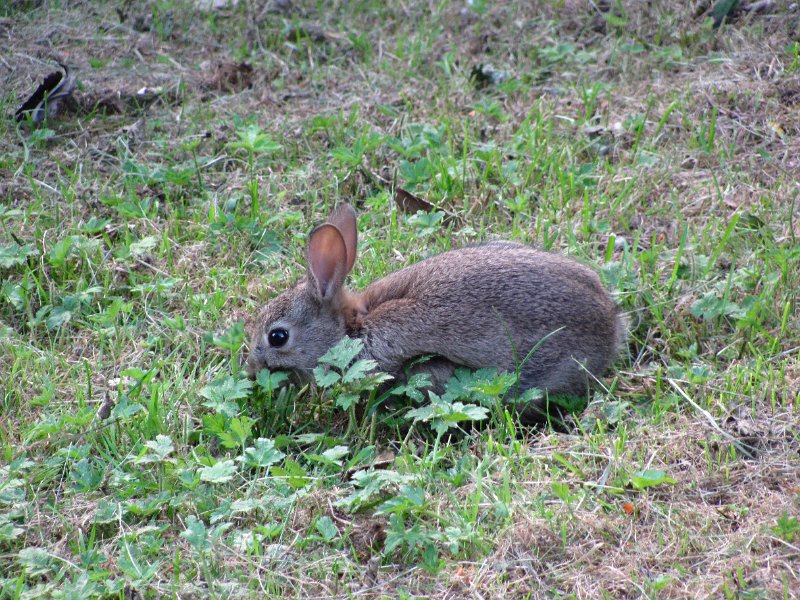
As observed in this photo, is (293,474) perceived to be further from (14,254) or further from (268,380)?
(14,254)

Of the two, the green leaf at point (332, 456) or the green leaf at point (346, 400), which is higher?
the green leaf at point (346, 400)

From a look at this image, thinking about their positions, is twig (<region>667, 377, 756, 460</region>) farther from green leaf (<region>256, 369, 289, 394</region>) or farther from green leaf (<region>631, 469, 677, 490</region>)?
green leaf (<region>256, 369, 289, 394</region>)

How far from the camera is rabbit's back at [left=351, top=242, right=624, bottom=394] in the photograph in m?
4.55

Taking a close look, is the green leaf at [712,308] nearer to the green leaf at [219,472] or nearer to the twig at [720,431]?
the twig at [720,431]

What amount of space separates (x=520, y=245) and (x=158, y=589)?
8.53 feet

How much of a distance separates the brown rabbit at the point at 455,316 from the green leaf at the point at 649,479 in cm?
93

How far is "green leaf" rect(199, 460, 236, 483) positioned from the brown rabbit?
0.92 m

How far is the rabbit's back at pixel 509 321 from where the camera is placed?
4555 mm

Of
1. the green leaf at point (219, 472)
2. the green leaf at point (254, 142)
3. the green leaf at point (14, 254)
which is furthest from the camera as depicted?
the green leaf at point (254, 142)

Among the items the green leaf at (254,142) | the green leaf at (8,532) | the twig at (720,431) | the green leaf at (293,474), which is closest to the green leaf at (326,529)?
the green leaf at (293,474)

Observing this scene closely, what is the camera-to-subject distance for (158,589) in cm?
338

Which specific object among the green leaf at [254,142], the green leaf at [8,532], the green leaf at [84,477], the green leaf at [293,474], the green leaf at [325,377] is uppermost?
the green leaf at [254,142]

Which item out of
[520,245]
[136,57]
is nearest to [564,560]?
[520,245]

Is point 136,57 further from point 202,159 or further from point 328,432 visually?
point 328,432
